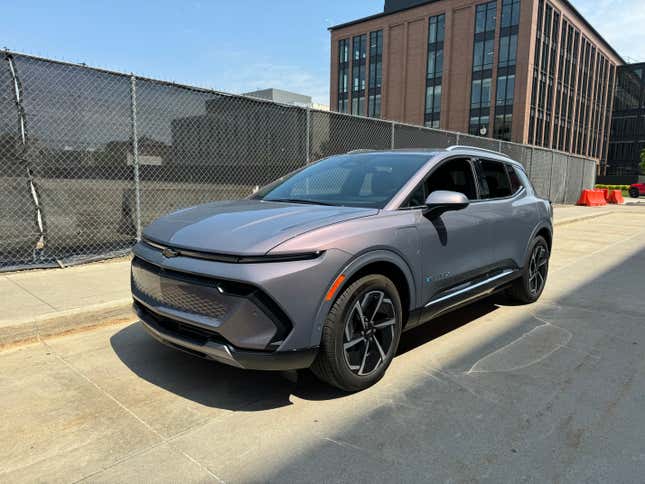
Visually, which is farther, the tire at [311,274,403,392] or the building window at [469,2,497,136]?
the building window at [469,2,497,136]

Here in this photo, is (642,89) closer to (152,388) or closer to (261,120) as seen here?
(261,120)

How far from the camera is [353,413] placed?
115 inches

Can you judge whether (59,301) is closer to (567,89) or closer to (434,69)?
(434,69)

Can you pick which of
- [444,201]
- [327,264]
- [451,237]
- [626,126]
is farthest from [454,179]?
[626,126]

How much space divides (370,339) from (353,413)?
514mm

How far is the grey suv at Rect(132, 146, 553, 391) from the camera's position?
268 cm

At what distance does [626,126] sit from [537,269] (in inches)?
3253

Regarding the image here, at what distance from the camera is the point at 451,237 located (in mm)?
3857

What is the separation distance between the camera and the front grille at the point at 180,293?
2.72 m

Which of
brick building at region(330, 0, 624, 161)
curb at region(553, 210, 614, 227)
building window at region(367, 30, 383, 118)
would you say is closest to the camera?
curb at region(553, 210, 614, 227)

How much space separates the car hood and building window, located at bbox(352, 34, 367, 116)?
57.8 metres

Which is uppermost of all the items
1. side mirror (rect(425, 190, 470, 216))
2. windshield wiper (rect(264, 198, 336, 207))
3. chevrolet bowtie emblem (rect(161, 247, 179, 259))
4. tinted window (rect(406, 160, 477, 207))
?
tinted window (rect(406, 160, 477, 207))

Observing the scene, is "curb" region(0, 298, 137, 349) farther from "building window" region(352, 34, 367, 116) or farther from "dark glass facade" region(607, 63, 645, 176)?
"dark glass facade" region(607, 63, 645, 176)

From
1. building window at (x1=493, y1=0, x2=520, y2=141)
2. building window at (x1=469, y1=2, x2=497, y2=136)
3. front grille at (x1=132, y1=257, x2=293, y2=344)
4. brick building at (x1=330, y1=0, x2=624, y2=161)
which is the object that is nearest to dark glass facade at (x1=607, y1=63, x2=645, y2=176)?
brick building at (x1=330, y1=0, x2=624, y2=161)
